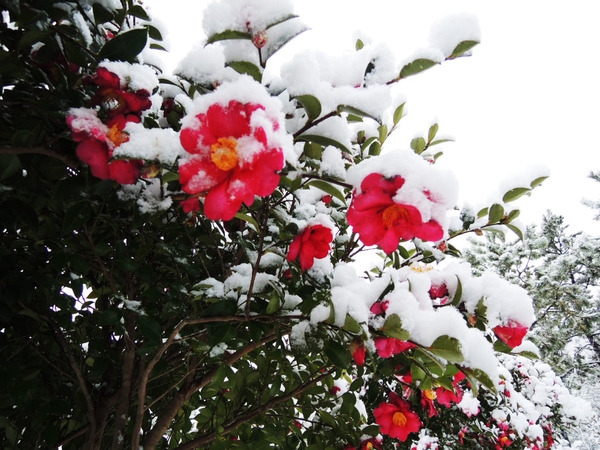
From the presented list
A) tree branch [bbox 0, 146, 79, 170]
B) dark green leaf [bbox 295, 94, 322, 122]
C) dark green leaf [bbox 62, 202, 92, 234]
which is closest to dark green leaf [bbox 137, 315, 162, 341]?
dark green leaf [bbox 62, 202, 92, 234]

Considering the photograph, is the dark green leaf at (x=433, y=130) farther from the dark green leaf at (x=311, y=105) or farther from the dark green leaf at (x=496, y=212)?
the dark green leaf at (x=311, y=105)

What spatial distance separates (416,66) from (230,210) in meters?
0.30

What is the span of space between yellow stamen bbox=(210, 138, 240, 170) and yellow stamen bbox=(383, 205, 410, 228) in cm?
22

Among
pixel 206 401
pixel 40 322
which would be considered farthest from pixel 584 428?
pixel 40 322

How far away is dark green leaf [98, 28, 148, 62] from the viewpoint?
1.81ft

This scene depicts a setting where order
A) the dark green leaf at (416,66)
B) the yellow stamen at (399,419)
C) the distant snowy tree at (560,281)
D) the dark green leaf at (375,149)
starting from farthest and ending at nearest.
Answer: the distant snowy tree at (560,281), the yellow stamen at (399,419), the dark green leaf at (375,149), the dark green leaf at (416,66)

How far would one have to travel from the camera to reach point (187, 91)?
2.61ft

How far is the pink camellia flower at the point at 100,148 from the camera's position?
0.54 metres

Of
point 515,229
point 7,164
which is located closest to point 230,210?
point 7,164

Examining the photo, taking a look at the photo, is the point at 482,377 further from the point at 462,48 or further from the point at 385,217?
the point at 462,48

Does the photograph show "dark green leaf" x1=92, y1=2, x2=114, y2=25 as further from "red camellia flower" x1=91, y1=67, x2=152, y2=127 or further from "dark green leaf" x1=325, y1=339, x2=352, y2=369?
"dark green leaf" x1=325, y1=339, x2=352, y2=369

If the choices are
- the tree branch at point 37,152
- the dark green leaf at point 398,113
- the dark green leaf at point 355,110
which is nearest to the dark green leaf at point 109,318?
the tree branch at point 37,152

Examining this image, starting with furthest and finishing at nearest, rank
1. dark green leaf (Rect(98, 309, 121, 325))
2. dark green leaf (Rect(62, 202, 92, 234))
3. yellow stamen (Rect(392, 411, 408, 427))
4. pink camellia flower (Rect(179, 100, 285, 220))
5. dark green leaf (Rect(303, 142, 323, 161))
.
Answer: yellow stamen (Rect(392, 411, 408, 427)), dark green leaf (Rect(98, 309, 121, 325)), dark green leaf (Rect(62, 202, 92, 234)), dark green leaf (Rect(303, 142, 323, 161)), pink camellia flower (Rect(179, 100, 285, 220))

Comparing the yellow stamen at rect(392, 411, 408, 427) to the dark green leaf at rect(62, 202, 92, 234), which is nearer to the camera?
the dark green leaf at rect(62, 202, 92, 234)
